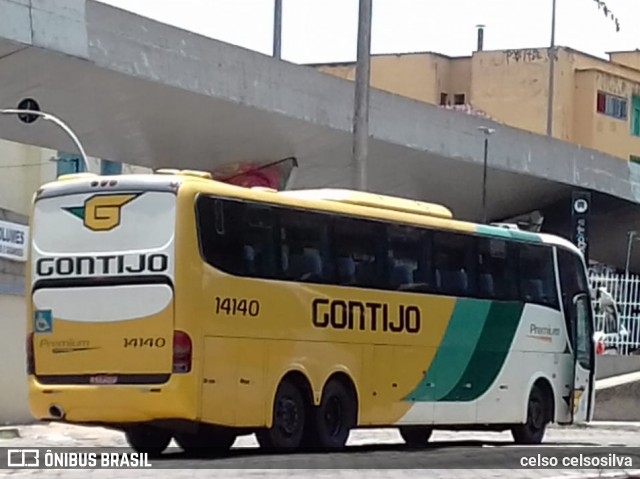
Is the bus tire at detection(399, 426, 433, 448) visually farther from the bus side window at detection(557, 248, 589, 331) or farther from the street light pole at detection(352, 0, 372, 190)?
the street light pole at detection(352, 0, 372, 190)

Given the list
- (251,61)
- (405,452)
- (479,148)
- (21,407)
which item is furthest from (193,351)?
(479,148)

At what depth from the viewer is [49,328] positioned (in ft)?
55.4

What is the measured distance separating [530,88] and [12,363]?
44.9 m

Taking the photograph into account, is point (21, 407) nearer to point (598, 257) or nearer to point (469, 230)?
point (469, 230)

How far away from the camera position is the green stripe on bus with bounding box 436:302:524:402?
68.7ft

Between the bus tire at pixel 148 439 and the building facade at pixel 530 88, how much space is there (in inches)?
1909

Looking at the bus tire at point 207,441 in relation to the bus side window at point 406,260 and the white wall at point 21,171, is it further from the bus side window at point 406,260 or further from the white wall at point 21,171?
the white wall at point 21,171

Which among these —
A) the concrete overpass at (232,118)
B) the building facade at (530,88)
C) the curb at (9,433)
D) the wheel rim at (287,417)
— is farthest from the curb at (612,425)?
the building facade at (530,88)

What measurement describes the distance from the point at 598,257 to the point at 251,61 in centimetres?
2706

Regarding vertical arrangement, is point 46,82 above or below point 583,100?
below

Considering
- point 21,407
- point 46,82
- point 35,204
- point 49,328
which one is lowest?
point 21,407

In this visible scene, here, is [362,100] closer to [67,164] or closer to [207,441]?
[207,441]

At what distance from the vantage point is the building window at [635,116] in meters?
70.7

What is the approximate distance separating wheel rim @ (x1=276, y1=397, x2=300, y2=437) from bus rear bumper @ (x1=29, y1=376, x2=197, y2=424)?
64.5 inches
